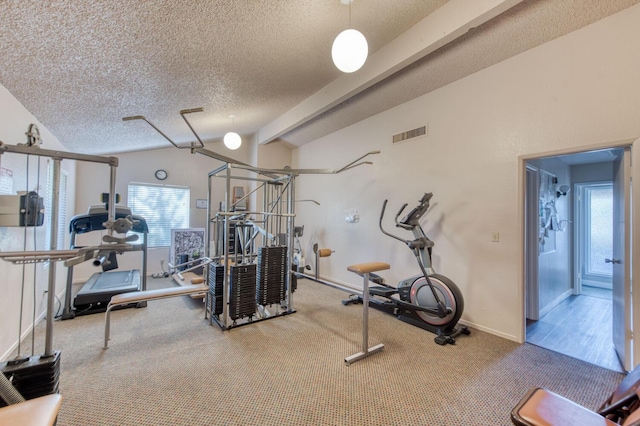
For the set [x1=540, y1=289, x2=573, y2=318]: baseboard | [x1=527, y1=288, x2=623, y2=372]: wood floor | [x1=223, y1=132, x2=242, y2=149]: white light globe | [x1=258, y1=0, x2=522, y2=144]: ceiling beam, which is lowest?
[x1=527, y1=288, x2=623, y2=372]: wood floor

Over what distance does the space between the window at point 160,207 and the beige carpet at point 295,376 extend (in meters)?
2.79

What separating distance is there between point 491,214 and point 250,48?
3251mm

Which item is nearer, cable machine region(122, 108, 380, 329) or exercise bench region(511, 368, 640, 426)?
exercise bench region(511, 368, 640, 426)

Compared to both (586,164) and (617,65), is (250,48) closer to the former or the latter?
(617,65)

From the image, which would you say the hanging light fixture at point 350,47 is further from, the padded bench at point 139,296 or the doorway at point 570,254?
the padded bench at point 139,296

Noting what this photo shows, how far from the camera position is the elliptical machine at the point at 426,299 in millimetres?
2969

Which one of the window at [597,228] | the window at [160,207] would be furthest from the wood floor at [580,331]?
the window at [160,207]

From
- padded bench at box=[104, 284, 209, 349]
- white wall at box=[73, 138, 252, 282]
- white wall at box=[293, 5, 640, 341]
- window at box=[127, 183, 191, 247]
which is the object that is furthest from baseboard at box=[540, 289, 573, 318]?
window at box=[127, 183, 191, 247]

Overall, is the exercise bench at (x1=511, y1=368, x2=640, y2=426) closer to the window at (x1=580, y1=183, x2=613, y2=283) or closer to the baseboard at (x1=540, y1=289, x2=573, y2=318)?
the baseboard at (x1=540, y1=289, x2=573, y2=318)

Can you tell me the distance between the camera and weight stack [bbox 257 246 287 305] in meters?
3.46

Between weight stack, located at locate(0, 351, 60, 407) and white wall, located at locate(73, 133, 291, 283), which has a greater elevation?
white wall, located at locate(73, 133, 291, 283)

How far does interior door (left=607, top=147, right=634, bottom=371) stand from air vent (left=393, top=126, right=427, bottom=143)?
6.67 ft

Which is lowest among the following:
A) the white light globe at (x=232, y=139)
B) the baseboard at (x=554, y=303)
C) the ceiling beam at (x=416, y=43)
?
the baseboard at (x=554, y=303)

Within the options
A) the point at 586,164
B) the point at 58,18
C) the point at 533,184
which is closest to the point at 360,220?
the point at 533,184
